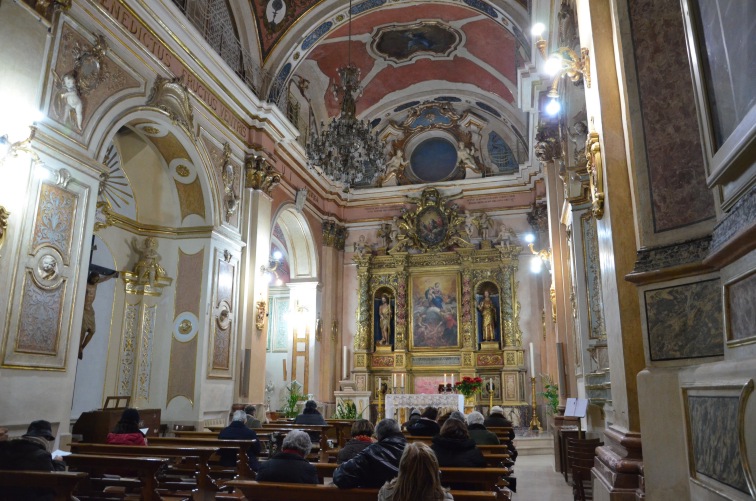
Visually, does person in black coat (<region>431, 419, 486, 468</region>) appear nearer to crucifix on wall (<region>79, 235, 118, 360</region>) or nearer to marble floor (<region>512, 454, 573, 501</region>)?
marble floor (<region>512, 454, 573, 501</region>)

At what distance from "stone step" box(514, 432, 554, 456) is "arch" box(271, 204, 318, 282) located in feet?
23.5

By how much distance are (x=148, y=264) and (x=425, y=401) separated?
21.1 feet

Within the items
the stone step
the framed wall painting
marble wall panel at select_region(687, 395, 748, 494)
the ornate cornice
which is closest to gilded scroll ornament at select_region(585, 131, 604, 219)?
the framed wall painting

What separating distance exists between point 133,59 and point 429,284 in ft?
33.9

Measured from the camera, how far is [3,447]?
11.9 feet

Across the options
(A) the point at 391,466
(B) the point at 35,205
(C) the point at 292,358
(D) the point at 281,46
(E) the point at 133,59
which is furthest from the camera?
(C) the point at 292,358

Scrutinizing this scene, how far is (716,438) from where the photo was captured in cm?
235

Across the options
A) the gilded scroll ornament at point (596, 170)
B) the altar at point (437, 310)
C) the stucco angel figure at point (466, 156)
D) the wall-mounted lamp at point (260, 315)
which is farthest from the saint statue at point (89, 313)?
the stucco angel figure at point (466, 156)

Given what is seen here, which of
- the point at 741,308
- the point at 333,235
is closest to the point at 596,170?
the point at 741,308

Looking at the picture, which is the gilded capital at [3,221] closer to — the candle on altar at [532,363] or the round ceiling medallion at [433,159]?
the candle on altar at [532,363]

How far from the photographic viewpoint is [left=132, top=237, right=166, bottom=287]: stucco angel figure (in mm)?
10531

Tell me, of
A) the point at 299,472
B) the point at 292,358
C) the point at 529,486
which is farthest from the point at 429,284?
the point at 299,472

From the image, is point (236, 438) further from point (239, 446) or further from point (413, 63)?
point (413, 63)

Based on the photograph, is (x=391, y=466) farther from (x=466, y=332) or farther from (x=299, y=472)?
(x=466, y=332)
